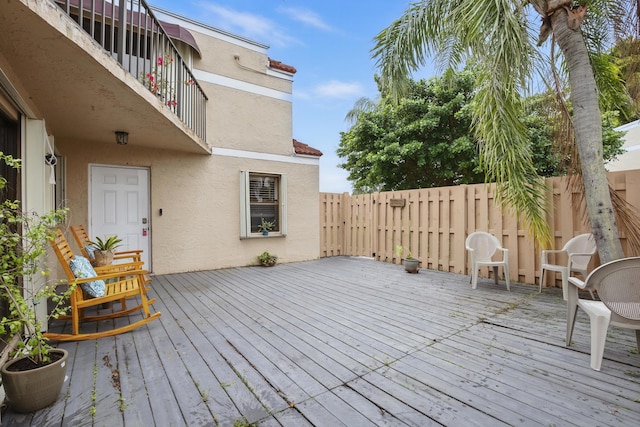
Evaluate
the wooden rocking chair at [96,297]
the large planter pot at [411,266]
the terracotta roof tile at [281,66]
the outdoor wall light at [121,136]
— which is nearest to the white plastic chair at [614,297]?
the large planter pot at [411,266]

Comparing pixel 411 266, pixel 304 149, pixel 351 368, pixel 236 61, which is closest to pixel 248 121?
pixel 236 61

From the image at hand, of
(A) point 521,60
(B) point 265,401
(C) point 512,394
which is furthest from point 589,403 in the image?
(A) point 521,60

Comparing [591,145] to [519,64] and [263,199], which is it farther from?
[263,199]

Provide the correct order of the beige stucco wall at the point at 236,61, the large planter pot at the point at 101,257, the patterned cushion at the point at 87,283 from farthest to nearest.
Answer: the beige stucco wall at the point at 236,61, the large planter pot at the point at 101,257, the patterned cushion at the point at 87,283

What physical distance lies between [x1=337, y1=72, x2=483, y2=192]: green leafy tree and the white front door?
766 centimetres

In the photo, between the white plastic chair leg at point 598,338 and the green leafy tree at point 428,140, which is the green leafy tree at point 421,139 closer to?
the green leafy tree at point 428,140

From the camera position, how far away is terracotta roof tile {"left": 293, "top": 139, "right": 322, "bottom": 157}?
7309 millimetres

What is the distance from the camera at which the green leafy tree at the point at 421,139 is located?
9.70 meters

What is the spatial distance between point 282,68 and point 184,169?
3.37 meters

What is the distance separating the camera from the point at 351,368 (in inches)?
86.4

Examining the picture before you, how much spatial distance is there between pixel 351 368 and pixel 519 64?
12.2 feet

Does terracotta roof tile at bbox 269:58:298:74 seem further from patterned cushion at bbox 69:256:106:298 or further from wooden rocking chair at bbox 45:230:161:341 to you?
patterned cushion at bbox 69:256:106:298

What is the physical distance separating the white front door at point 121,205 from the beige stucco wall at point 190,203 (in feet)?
0.38

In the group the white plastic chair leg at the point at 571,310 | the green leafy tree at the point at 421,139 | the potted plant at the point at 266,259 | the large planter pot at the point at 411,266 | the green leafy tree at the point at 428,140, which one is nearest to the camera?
the white plastic chair leg at the point at 571,310
